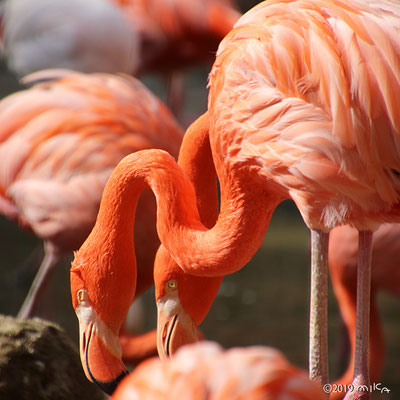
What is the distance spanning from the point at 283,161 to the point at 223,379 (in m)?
0.67

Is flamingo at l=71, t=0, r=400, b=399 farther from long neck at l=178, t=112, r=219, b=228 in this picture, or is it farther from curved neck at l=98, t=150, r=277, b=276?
long neck at l=178, t=112, r=219, b=228

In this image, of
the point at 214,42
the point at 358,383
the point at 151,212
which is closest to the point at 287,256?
the point at 214,42

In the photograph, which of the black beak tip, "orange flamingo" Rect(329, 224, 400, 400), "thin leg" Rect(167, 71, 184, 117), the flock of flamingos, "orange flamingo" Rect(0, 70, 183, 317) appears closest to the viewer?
the flock of flamingos

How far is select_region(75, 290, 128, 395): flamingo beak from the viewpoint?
202 cm

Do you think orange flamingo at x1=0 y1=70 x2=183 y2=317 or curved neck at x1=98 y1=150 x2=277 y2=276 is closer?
curved neck at x1=98 y1=150 x2=277 y2=276

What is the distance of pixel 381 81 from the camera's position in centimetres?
186

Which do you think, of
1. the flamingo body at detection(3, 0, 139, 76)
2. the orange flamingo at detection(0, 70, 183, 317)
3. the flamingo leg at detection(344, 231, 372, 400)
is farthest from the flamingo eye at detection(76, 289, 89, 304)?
the flamingo body at detection(3, 0, 139, 76)

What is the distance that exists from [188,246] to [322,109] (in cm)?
52

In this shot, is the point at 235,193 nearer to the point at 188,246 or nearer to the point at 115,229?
the point at 188,246

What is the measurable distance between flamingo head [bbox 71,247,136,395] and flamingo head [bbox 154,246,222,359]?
0.53 ft

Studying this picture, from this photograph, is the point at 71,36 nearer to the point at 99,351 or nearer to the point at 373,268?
the point at 373,268

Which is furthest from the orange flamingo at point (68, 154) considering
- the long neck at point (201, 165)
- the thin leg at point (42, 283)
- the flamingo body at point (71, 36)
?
the flamingo body at point (71, 36)

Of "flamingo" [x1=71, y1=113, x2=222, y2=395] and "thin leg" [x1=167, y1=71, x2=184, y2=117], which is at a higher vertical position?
"flamingo" [x1=71, y1=113, x2=222, y2=395]

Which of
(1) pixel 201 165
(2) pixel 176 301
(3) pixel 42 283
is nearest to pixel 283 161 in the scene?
(1) pixel 201 165
